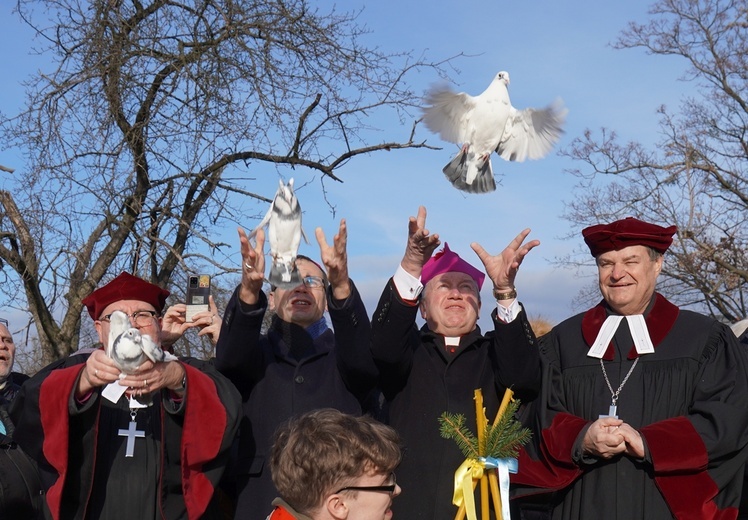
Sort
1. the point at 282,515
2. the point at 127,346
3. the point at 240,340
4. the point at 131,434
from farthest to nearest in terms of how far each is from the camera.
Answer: the point at 240,340, the point at 131,434, the point at 127,346, the point at 282,515

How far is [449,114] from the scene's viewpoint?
546cm

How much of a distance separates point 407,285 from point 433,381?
56cm

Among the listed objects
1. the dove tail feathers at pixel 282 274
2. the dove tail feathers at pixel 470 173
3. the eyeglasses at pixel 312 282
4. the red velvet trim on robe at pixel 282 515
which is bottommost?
the red velvet trim on robe at pixel 282 515

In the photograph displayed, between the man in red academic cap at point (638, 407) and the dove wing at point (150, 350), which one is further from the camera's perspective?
the man in red academic cap at point (638, 407)

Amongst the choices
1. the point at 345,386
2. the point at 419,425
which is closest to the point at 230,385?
the point at 345,386

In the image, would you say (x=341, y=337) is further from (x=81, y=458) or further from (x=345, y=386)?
(x=81, y=458)

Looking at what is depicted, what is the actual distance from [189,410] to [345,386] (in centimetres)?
84

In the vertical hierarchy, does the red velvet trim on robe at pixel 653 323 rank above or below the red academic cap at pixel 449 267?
below

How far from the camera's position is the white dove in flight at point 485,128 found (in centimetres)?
525

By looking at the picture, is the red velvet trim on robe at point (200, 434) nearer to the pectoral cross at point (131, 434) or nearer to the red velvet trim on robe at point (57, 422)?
the pectoral cross at point (131, 434)

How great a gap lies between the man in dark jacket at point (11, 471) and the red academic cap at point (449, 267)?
7.95 feet

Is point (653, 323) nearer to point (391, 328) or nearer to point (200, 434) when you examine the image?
point (391, 328)

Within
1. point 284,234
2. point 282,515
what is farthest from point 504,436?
point 282,515

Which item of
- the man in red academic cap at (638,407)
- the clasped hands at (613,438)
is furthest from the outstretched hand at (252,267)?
the clasped hands at (613,438)
